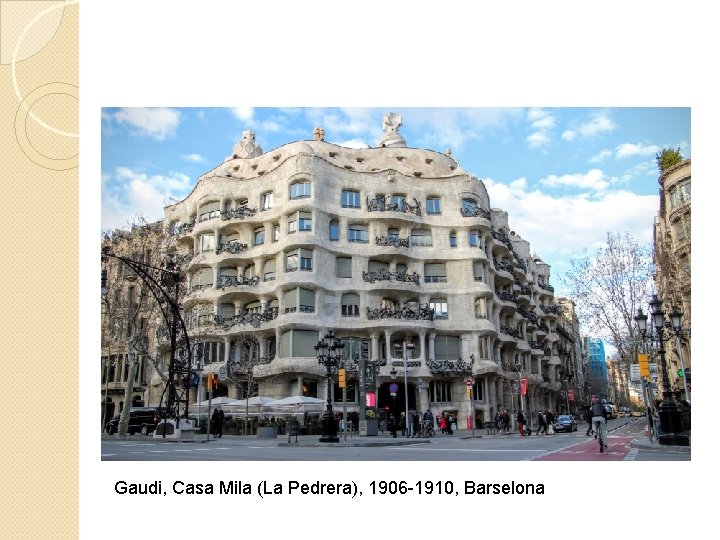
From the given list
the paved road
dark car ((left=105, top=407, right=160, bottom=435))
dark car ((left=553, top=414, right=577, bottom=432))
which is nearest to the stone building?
dark car ((left=553, top=414, right=577, bottom=432))

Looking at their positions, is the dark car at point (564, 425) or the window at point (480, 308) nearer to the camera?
the dark car at point (564, 425)

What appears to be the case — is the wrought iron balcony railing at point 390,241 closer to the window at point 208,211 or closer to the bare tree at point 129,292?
the window at point 208,211

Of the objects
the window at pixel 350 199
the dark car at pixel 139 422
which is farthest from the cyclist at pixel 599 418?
the window at pixel 350 199

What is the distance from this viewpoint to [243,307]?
36.6 metres

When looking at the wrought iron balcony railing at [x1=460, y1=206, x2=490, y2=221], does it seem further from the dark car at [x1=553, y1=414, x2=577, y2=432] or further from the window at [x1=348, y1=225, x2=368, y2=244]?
the dark car at [x1=553, y1=414, x2=577, y2=432]

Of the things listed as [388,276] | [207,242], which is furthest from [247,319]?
[388,276]

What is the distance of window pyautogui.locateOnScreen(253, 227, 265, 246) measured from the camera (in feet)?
121

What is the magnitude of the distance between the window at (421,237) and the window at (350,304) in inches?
200

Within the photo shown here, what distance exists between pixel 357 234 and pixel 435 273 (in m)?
5.41

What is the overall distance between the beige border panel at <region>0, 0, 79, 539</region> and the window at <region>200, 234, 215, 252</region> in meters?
27.9

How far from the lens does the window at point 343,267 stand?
35906 millimetres

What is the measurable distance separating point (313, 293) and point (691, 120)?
25.5m
